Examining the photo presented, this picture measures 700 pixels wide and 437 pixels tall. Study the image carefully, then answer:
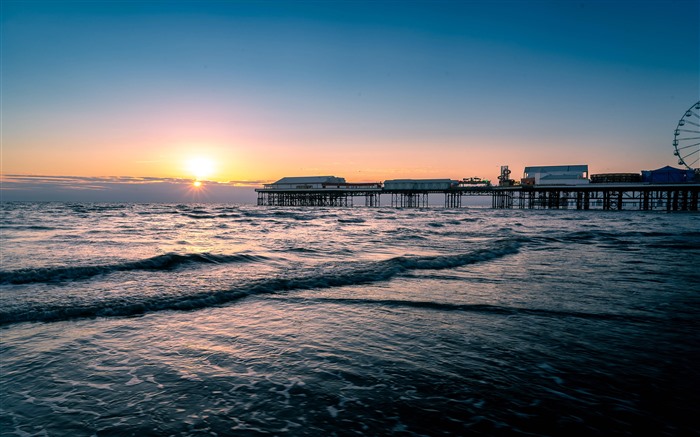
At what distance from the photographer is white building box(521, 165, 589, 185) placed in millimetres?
75750

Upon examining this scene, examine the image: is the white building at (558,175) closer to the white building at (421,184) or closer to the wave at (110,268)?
the white building at (421,184)

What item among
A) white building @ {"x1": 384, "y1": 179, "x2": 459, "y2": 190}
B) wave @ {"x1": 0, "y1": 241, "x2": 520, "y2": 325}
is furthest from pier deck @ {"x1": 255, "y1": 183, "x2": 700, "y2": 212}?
wave @ {"x1": 0, "y1": 241, "x2": 520, "y2": 325}

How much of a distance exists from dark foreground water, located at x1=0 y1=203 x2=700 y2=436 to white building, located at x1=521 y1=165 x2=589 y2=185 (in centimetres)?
7295

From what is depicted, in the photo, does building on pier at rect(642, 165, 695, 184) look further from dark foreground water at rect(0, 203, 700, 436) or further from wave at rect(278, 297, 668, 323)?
wave at rect(278, 297, 668, 323)

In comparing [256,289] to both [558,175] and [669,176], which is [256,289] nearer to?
[669,176]

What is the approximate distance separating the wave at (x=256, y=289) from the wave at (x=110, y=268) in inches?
109

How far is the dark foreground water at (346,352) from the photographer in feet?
11.4

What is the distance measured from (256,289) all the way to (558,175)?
8189cm

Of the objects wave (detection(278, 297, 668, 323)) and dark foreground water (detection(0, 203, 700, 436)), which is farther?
wave (detection(278, 297, 668, 323))

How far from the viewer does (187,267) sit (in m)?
11.5

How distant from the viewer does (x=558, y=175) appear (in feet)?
258

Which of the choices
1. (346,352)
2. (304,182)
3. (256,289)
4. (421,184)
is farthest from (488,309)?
(304,182)

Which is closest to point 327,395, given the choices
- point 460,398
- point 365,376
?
point 365,376

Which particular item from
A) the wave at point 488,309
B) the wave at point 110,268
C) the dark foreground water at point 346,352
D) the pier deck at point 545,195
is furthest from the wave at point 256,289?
the pier deck at point 545,195
